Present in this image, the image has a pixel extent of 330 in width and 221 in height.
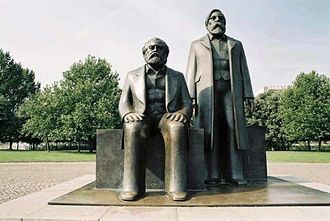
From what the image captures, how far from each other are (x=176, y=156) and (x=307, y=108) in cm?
4778

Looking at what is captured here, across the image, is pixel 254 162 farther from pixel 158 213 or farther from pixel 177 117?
pixel 158 213

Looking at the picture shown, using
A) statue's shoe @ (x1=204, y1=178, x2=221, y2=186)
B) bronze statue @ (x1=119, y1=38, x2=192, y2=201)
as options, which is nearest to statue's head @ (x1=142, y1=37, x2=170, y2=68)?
bronze statue @ (x1=119, y1=38, x2=192, y2=201)

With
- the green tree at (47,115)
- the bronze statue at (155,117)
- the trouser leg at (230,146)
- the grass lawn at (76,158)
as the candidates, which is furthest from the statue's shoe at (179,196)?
the green tree at (47,115)

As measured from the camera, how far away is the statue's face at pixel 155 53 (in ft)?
19.0

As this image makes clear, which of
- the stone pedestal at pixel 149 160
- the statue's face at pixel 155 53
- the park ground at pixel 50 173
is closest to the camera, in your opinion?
the statue's face at pixel 155 53

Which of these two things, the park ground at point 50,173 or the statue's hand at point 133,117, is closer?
the statue's hand at point 133,117

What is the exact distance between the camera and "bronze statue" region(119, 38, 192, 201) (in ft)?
17.2

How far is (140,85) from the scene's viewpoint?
5.89 m

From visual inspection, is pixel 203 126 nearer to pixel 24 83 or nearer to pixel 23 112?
pixel 23 112

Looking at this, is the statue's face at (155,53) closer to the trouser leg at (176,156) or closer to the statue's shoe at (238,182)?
the trouser leg at (176,156)

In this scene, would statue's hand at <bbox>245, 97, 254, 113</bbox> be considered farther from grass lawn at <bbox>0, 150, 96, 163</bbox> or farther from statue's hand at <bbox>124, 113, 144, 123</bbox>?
grass lawn at <bbox>0, 150, 96, 163</bbox>

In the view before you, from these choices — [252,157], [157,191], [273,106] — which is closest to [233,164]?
[252,157]

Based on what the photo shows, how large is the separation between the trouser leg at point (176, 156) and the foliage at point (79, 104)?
117 ft

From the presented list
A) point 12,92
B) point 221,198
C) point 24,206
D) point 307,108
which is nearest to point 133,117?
point 221,198
